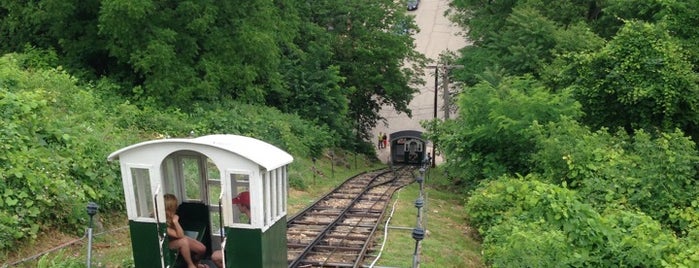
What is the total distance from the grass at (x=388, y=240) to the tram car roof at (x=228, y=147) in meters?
2.46

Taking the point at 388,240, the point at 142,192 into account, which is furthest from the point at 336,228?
the point at 142,192

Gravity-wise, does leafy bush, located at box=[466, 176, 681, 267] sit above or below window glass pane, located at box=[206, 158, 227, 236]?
below

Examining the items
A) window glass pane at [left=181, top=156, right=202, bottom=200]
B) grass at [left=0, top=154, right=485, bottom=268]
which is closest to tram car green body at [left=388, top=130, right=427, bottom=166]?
grass at [left=0, top=154, right=485, bottom=268]

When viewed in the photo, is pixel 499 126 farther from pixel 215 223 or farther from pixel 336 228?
pixel 215 223

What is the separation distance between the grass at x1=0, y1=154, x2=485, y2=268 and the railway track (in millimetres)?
507

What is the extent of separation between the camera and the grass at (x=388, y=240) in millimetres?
8180

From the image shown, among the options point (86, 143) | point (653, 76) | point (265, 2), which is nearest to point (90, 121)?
point (86, 143)

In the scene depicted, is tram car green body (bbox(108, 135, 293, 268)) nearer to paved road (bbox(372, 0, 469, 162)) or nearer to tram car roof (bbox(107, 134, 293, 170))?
tram car roof (bbox(107, 134, 293, 170))

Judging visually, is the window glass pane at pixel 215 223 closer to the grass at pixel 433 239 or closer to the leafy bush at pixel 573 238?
the grass at pixel 433 239

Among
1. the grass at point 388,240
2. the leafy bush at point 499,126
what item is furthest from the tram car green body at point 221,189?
the leafy bush at point 499,126

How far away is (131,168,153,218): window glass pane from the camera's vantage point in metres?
6.77

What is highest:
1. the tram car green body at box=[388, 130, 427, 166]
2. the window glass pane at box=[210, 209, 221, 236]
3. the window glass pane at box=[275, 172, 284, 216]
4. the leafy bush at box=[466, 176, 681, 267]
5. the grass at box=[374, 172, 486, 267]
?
the window glass pane at box=[275, 172, 284, 216]

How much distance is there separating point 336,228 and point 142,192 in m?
7.05

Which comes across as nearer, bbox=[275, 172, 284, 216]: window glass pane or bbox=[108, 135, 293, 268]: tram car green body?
bbox=[108, 135, 293, 268]: tram car green body
